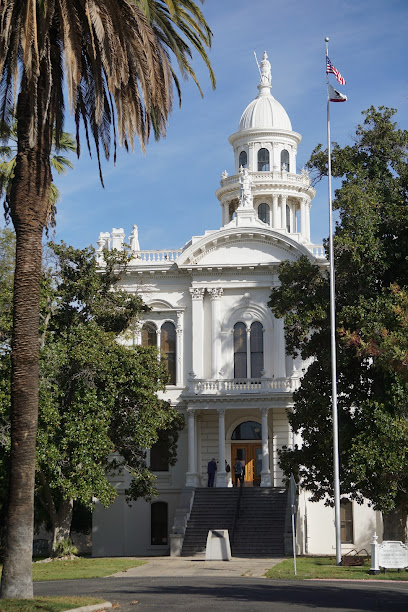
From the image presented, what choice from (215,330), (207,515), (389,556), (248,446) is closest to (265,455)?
(248,446)

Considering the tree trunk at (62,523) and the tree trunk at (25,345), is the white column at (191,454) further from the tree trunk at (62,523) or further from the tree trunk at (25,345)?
the tree trunk at (25,345)

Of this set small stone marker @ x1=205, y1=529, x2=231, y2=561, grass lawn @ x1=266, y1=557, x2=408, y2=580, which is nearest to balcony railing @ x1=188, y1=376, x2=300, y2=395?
small stone marker @ x1=205, y1=529, x2=231, y2=561

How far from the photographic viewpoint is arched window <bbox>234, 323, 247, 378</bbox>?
4494cm

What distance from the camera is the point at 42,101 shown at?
18.7 metres

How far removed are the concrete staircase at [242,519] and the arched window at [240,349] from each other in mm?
5815

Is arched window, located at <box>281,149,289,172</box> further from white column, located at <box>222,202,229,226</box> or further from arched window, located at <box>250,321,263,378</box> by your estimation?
arched window, located at <box>250,321,263,378</box>

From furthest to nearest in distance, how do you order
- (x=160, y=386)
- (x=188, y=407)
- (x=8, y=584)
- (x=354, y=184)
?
(x=188, y=407) → (x=160, y=386) → (x=354, y=184) → (x=8, y=584)

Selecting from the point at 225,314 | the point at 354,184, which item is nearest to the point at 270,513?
the point at 225,314

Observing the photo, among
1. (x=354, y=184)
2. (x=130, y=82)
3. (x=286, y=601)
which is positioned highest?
(x=354, y=184)

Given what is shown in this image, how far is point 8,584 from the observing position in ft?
56.8

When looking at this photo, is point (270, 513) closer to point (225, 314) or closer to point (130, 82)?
point (225, 314)

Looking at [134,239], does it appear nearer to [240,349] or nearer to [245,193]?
[245,193]

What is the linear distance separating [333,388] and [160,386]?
878 cm

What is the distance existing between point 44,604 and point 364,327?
1704cm
